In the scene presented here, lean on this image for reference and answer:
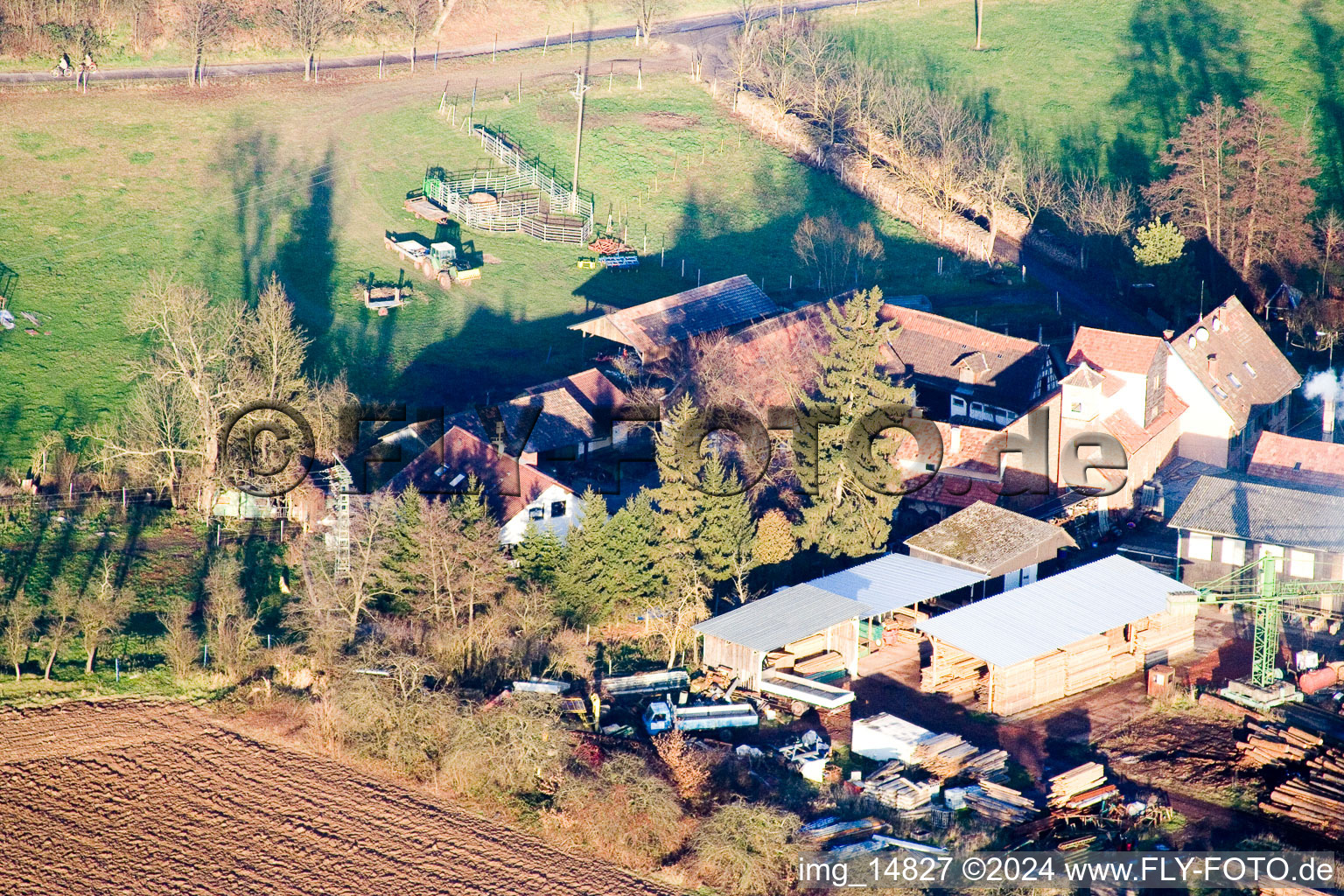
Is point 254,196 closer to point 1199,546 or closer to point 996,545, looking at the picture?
point 996,545

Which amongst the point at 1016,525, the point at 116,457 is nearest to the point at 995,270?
the point at 1016,525

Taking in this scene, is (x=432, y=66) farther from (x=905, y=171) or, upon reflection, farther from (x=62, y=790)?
(x=62, y=790)

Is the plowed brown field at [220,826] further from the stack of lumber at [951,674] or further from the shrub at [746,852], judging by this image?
the stack of lumber at [951,674]

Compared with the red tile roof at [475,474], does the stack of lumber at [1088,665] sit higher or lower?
lower

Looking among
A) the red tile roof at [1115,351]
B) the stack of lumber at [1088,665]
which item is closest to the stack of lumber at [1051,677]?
the stack of lumber at [1088,665]

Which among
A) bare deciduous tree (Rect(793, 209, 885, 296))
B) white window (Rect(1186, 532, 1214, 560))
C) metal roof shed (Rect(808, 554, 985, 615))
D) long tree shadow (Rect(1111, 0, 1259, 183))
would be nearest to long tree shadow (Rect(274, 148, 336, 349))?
bare deciduous tree (Rect(793, 209, 885, 296))

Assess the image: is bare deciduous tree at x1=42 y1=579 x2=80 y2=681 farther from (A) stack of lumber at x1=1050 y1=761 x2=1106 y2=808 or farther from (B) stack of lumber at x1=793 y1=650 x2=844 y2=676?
(A) stack of lumber at x1=1050 y1=761 x2=1106 y2=808
